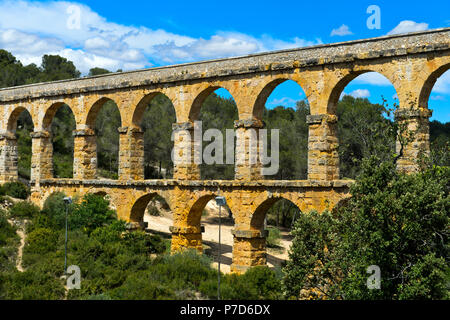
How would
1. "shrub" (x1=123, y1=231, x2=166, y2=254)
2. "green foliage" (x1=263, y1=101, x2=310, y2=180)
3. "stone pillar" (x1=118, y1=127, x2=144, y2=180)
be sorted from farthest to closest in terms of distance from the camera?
"green foliage" (x1=263, y1=101, x2=310, y2=180)
"stone pillar" (x1=118, y1=127, x2=144, y2=180)
"shrub" (x1=123, y1=231, x2=166, y2=254)

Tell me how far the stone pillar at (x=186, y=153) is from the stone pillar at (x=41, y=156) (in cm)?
858

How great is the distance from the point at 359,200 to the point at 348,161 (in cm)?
1942

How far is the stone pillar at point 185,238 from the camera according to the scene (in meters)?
21.6

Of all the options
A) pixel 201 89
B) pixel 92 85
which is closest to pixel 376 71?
pixel 201 89

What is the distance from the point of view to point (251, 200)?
64.6 feet

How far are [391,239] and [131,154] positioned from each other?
13379 millimetres

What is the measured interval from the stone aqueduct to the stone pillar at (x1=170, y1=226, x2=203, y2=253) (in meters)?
0.04

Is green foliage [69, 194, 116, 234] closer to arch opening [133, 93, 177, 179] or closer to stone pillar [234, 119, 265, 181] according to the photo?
stone pillar [234, 119, 265, 181]

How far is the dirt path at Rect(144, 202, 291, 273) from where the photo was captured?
85.6ft

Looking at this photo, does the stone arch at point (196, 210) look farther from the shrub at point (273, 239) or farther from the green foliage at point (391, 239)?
the shrub at point (273, 239)

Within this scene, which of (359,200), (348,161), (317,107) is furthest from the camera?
(348,161)

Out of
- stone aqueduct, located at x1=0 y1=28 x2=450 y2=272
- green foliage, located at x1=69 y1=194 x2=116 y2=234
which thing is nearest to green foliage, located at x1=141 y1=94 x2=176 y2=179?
stone aqueduct, located at x1=0 y1=28 x2=450 y2=272

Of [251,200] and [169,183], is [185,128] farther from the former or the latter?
[251,200]

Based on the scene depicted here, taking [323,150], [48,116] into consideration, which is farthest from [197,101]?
[48,116]
